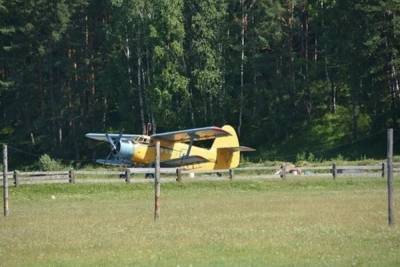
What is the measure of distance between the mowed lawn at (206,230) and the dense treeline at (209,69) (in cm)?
2568

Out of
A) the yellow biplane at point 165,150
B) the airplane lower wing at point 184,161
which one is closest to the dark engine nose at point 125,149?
the yellow biplane at point 165,150

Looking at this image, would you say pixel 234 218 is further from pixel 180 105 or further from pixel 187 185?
pixel 180 105

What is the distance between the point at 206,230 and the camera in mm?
19031

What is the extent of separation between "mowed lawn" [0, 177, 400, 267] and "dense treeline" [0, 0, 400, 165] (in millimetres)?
25681

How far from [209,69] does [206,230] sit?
4466cm

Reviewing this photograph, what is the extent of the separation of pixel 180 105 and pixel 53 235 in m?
45.1

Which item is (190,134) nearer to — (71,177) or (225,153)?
(225,153)

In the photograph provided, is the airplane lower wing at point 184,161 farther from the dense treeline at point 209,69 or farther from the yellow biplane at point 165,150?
the dense treeline at point 209,69

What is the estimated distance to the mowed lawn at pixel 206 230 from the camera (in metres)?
14.7

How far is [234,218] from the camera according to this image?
2222 centimetres

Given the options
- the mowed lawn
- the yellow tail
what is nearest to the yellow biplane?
the yellow tail

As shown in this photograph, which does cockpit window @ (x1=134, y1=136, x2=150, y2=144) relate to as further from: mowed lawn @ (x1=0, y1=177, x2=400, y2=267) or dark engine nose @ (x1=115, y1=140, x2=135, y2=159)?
mowed lawn @ (x1=0, y1=177, x2=400, y2=267)

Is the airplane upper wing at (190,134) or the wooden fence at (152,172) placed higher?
the airplane upper wing at (190,134)

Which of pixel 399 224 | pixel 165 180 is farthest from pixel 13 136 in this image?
pixel 399 224
